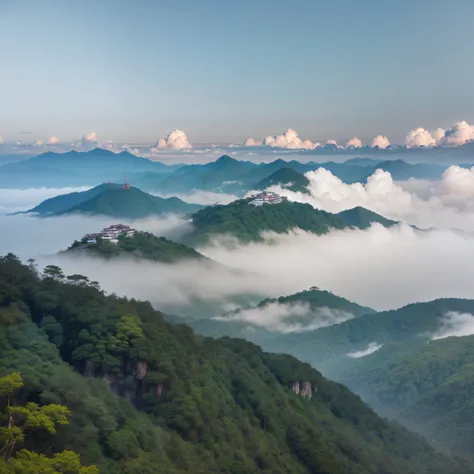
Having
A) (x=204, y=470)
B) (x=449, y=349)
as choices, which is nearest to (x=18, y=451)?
(x=204, y=470)

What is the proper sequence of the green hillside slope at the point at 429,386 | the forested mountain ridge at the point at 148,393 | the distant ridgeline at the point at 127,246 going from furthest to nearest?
1. the distant ridgeline at the point at 127,246
2. the green hillside slope at the point at 429,386
3. the forested mountain ridge at the point at 148,393

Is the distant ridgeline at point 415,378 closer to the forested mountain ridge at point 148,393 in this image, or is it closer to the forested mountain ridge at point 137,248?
the forested mountain ridge at point 137,248

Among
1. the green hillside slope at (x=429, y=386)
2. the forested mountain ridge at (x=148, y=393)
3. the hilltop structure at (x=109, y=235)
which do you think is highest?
the hilltop structure at (x=109, y=235)

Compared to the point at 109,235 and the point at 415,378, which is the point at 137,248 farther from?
the point at 415,378

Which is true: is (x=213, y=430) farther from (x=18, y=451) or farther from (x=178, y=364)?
(x=18, y=451)

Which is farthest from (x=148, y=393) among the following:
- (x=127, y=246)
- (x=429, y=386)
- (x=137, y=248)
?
(x=429, y=386)

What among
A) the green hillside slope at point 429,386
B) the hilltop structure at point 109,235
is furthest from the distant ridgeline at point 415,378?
the hilltop structure at point 109,235
